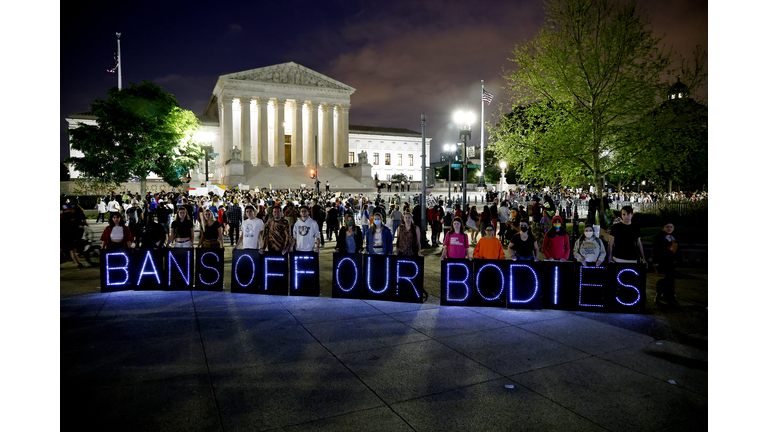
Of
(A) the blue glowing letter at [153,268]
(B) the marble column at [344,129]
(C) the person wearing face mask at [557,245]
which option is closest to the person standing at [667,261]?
(C) the person wearing face mask at [557,245]

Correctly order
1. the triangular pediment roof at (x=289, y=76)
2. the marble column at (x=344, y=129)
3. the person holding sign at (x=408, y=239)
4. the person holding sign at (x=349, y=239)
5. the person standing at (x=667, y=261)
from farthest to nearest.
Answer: the marble column at (x=344, y=129) → the triangular pediment roof at (x=289, y=76) → the person holding sign at (x=349, y=239) → the person holding sign at (x=408, y=239) → the person standing at (x=667, y=261)

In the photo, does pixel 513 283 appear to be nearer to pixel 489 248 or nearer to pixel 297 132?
pixel 489 248

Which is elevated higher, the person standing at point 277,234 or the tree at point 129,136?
the tree at point 129,136

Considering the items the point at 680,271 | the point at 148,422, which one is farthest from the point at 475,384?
the point at 680,271

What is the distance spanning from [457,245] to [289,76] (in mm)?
64629

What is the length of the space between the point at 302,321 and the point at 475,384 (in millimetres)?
3240

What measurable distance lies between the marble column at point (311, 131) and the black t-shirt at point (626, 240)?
62.3 m

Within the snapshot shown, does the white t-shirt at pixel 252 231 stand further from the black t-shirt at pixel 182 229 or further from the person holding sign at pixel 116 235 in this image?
the person holding sign at pixel 116 235

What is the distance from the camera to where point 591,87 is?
18.2 meters

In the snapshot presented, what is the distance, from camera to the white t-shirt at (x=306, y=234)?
930cm

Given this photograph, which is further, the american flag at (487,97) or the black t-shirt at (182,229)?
the american flag at (487,97)

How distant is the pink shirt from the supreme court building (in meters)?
50.8

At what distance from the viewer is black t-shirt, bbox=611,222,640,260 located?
8.50 m

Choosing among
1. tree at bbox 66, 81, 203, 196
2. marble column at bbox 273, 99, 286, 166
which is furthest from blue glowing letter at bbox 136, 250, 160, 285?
marble column at bbox 273, 99, 286, 166
